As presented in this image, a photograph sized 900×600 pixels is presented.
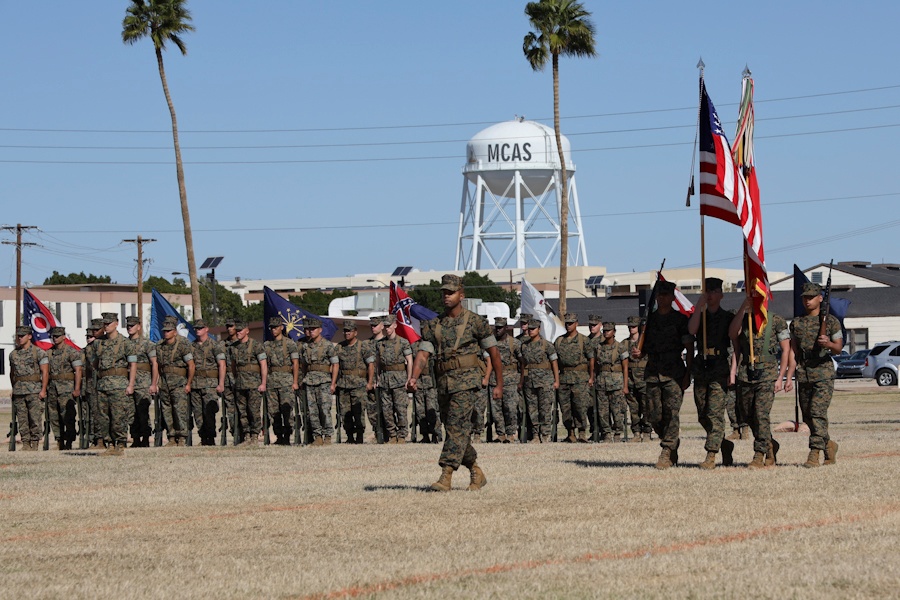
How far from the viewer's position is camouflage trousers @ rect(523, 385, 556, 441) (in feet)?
72.3

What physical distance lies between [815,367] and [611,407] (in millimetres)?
7650

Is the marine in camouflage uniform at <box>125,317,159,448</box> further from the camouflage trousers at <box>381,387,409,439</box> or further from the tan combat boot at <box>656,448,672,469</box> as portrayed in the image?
the tan combat boot at <box>656,448,672,469</box>

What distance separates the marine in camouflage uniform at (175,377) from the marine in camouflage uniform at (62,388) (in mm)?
1219

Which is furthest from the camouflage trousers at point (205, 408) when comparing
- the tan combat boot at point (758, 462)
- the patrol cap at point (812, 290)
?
the patrol cap at point (812, 290)

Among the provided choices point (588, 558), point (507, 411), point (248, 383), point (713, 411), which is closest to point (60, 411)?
point (248, 383)

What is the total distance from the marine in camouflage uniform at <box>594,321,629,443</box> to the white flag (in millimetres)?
7943

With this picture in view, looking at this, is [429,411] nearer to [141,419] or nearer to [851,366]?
[141,419]

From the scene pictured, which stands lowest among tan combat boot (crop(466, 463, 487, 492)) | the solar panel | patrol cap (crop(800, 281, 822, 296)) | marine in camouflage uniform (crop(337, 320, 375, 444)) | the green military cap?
tan combat boot (crop(466, 463, 487, 492))

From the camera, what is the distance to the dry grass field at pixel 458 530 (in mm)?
7969

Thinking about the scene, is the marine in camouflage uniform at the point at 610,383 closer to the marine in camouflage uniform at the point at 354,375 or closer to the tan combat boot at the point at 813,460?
the marine in camouflage uniform at the point at 354,375

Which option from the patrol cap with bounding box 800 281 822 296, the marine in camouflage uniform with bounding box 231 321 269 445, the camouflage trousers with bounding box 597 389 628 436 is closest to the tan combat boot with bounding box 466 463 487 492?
the patrol cap with bounding box 800 281 822 296

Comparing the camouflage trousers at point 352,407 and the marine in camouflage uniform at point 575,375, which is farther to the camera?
the camouflage trousers at point 352,407

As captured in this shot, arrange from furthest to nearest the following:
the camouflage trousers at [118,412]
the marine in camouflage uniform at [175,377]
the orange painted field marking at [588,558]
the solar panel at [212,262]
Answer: the solar panel at [212,262] < the marine in camouflage uniform at [175,377] < the camouflage trousers at [118,412] < the orange painted field marking at [588,558]

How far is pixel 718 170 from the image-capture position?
1485 centimetres
